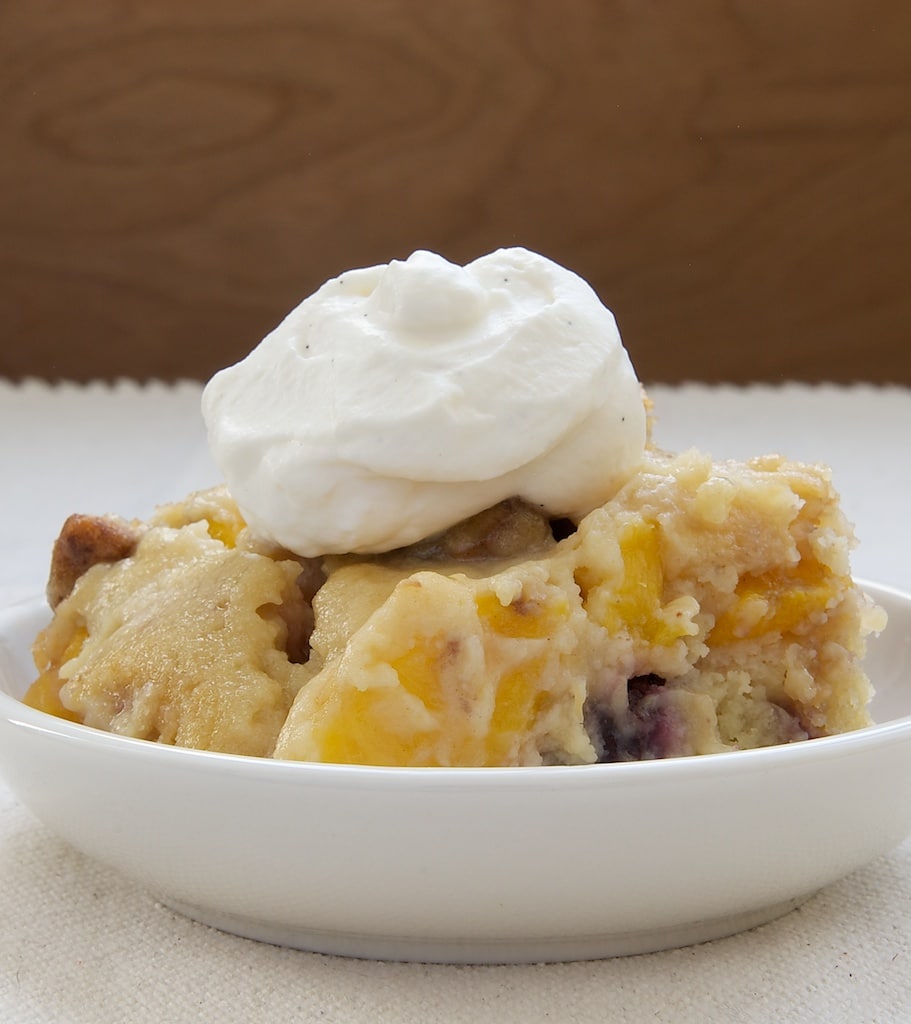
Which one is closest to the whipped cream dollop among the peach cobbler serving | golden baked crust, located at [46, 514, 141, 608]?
the peach cobbler serving

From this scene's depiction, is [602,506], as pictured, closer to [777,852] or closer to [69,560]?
[777,852]

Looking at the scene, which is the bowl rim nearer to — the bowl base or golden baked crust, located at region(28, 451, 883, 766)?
golden baked crust, located at region(28, 451, 883, 766)

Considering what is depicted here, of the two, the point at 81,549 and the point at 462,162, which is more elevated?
the point at 81,549

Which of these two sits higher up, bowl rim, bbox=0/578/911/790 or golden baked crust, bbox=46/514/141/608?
bowl rim, bbox=0/578/911/790

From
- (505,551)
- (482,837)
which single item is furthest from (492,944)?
(505,551)

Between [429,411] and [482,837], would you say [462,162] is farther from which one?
[482,837]

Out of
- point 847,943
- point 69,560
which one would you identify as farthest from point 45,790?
point 847,943

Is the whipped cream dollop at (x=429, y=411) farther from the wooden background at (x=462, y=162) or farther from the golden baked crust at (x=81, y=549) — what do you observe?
the wooden background at (x=462, y=162)
